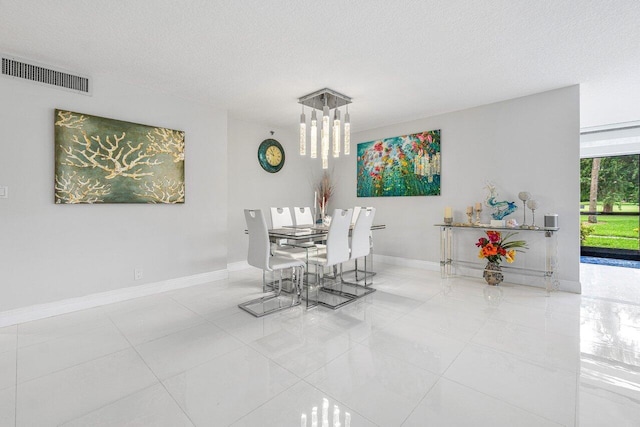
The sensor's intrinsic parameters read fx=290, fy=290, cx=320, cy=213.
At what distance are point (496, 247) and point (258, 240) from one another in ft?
9.92

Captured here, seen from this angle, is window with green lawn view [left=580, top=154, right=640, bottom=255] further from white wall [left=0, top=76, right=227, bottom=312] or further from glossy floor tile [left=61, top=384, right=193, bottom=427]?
glossy floor tile [left=61, top=384, right=193, bottom=427]

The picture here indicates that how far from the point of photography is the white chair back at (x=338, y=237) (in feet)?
9.82

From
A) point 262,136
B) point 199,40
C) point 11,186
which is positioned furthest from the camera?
point 262,136

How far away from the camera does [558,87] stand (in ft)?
11.5

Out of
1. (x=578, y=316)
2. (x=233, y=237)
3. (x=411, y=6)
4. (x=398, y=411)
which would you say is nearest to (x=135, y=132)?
(x=233, y=237)

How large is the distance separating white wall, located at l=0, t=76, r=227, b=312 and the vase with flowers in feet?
11.9

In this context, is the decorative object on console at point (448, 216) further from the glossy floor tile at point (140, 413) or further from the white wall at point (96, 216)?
the glossy floor tile at point (140, 413)

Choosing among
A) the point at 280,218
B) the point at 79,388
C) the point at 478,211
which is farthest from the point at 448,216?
the point at 79,388

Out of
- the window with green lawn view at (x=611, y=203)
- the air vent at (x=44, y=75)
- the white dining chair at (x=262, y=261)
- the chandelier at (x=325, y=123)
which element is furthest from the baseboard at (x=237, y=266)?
the window with green lawn view at (x=611, y=203)

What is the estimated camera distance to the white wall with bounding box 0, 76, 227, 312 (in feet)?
8.84

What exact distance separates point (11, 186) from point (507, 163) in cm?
562

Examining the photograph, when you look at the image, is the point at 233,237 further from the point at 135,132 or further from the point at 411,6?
the point at 411,6

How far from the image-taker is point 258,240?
9.84 ft

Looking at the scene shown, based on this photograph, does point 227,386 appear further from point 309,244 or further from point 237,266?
point 237,266
